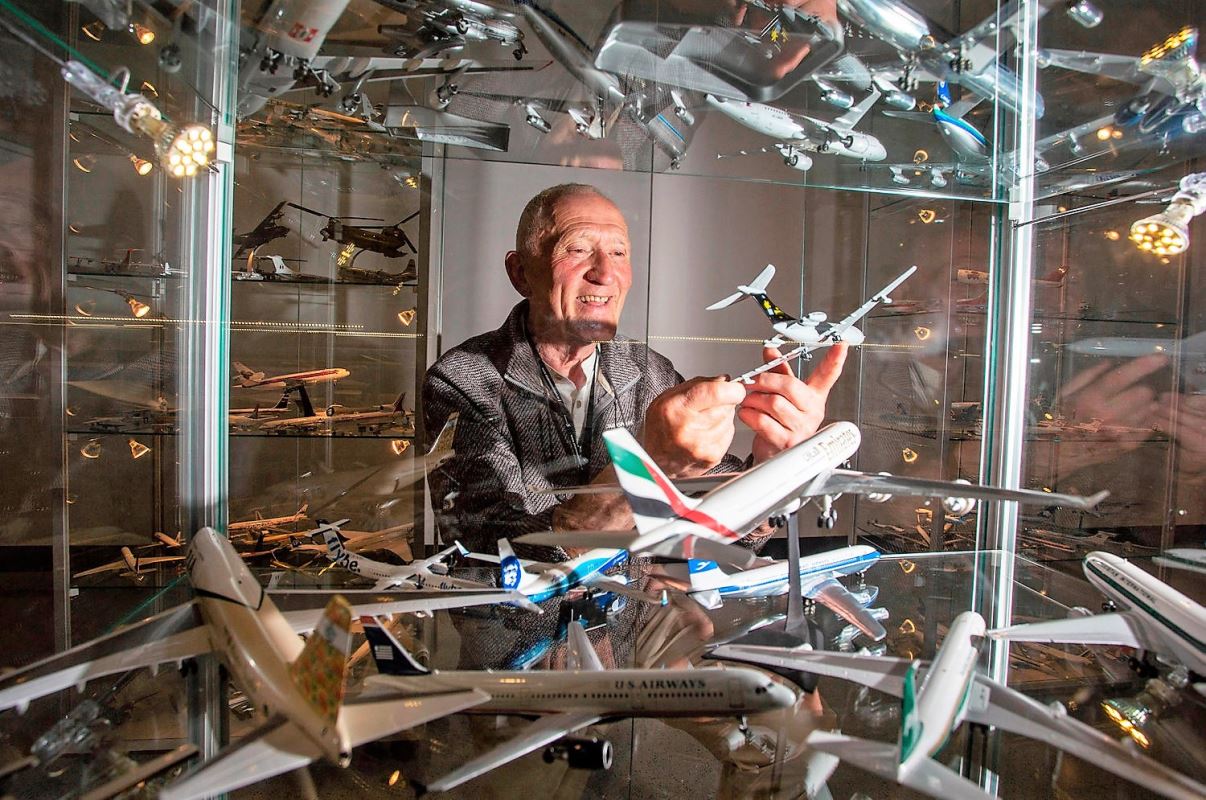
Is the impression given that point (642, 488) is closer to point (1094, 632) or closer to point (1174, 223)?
point (1094, 632)

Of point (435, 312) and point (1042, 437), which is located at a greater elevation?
point (435, 312)

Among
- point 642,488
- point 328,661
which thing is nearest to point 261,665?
point 328,661

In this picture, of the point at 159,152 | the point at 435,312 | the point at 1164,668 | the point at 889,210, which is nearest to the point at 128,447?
the point at 159,152

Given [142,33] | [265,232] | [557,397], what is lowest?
Result: [557,397]

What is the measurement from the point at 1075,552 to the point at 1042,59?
2.17 metres

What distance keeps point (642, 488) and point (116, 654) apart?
158 centimetres

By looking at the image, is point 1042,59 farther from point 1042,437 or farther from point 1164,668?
point 1164,668

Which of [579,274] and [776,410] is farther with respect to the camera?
[776,410]

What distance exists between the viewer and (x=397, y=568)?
9.04 ft

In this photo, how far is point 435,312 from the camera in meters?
2.79

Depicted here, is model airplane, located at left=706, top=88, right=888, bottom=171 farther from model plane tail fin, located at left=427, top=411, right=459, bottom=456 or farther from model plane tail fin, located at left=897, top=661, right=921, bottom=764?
model plane tail fin, located at left=897, top=661, right=921, bottom=764

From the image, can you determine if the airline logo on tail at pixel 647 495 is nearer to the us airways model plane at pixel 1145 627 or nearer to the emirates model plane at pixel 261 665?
the emirates model plane at pixel 261 665

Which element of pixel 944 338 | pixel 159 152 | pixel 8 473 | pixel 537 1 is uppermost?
pixel 537 1

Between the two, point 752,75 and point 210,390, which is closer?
point 210,390
